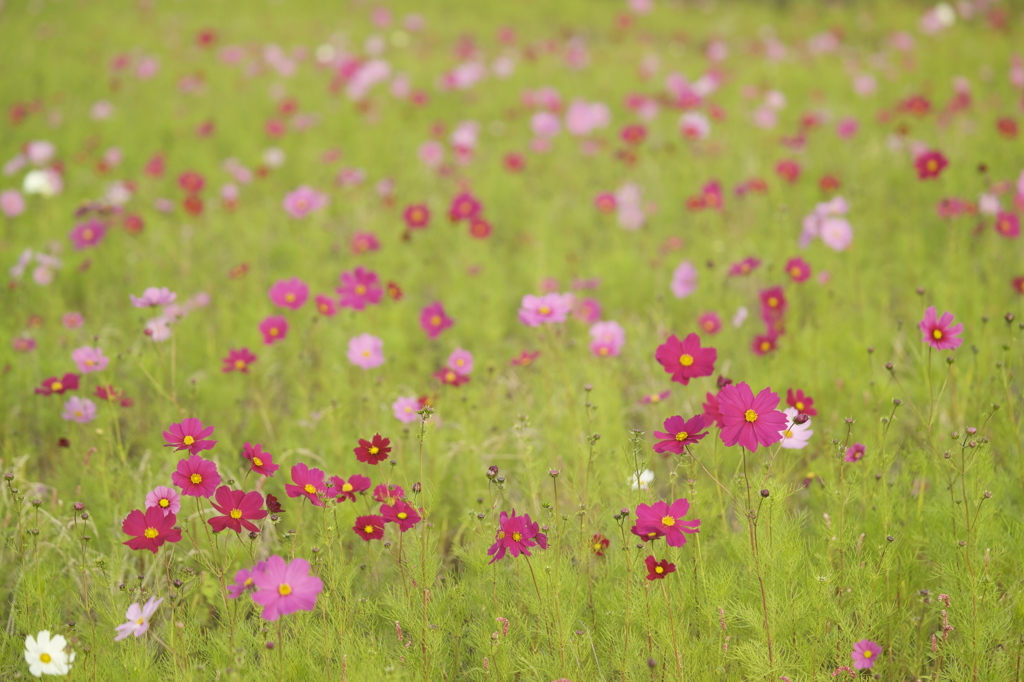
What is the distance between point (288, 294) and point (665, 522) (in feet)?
5.65

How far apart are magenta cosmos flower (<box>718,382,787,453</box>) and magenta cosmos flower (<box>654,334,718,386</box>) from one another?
184 millimetres

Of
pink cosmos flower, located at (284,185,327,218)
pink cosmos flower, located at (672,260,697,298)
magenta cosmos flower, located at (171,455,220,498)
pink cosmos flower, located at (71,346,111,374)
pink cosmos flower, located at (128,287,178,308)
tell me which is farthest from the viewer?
pink cosmos flower, located at (284,185,327,218)

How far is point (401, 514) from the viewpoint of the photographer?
156 cm

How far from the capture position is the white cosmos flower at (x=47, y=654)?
1390 mm

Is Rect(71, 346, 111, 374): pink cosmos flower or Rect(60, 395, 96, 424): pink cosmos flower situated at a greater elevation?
Rect(71, 346, 111, 374): pink cosmos flower

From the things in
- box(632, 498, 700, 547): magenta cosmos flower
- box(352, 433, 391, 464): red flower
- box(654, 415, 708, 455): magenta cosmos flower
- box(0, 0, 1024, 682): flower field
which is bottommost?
box(0, 0, 1024, 682): flower field

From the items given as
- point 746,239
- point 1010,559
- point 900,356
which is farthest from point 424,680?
point 746,239

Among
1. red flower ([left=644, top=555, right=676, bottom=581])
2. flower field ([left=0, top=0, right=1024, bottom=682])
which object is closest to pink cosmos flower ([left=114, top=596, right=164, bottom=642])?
flower field ([left=0, top=0, right=1024, bottom=682])

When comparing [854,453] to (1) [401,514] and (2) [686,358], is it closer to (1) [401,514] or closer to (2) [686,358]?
(2) [686,358]

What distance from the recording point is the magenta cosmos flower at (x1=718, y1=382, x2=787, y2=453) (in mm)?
1479

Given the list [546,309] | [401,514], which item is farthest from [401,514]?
[546,309]

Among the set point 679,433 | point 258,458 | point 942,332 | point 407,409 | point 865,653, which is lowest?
point 407,409

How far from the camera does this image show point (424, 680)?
1587mm

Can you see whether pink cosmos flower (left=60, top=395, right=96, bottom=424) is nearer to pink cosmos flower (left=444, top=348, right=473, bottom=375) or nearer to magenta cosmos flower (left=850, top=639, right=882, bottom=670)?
pink cosmos flower (left=444, top=348, right=473, bottom=375)
